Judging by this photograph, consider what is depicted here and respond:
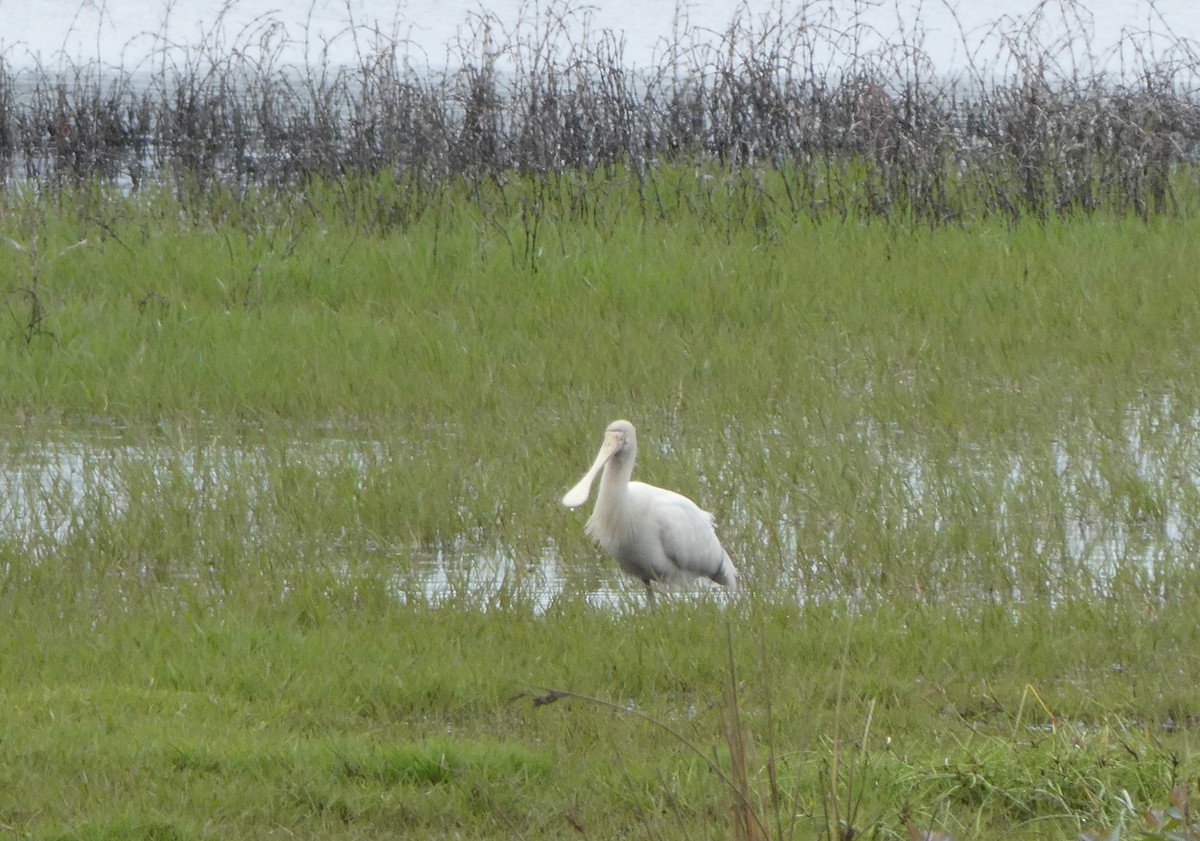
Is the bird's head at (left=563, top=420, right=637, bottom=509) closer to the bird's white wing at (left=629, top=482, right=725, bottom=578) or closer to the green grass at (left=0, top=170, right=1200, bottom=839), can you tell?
the bird's white wing at (left=629, top=482, right=725, bottom=578)

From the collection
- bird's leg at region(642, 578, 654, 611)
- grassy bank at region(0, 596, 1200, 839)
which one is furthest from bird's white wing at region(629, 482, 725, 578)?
grassy bank at region(0, 596, 1200, 839)

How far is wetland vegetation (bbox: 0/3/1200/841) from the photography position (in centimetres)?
351

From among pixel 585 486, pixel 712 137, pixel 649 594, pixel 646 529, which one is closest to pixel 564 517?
pixel 585 486

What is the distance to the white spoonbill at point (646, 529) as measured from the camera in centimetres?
525

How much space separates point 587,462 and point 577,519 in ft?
1.77

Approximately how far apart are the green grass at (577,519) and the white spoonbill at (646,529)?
0.48 ft

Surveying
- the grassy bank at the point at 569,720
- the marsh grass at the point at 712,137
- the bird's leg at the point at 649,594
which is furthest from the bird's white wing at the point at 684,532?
the marsh grass at the point at 712,137

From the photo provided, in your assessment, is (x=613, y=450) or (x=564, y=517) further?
(x=564, y=517)

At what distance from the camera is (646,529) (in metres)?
5.25

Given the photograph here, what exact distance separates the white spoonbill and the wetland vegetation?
0.11m

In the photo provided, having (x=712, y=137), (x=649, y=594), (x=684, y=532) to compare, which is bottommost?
(x=649, y=594)

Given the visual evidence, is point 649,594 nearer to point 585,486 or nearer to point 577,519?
point 585,486

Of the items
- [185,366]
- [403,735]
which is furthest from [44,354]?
[403,735]

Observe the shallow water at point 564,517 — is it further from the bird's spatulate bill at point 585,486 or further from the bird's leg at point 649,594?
the bird's spatulate bill at point 585,486
